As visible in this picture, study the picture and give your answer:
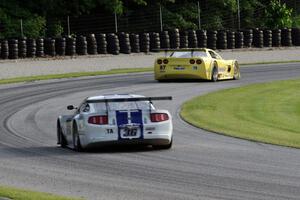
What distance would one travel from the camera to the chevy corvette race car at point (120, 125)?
15078mm

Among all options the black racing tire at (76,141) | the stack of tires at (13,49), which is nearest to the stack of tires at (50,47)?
the stack of tires at (13,49)

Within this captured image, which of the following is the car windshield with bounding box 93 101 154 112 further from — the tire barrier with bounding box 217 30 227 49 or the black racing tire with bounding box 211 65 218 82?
the tire barrier with bounding box 217 30 227 49

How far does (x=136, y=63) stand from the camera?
40.6 metres

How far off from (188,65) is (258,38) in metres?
16.3

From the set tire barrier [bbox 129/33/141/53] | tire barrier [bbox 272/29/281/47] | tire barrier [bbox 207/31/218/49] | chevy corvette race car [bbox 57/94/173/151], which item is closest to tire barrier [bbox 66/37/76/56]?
tire barrier [bbox 129/33/141/53]

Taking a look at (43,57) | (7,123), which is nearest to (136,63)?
(43,57)

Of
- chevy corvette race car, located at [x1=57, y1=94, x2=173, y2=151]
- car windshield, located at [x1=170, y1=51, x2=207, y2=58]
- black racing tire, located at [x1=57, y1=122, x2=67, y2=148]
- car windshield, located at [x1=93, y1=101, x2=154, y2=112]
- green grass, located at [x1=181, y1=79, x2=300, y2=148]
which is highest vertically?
car windshield, located at [x1=170, y1=51, x2=207, y2=58]

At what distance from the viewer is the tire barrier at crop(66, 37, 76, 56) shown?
40.5 meters

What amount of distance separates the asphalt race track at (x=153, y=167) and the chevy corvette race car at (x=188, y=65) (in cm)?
915

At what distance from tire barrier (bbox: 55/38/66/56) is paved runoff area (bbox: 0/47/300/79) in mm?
341

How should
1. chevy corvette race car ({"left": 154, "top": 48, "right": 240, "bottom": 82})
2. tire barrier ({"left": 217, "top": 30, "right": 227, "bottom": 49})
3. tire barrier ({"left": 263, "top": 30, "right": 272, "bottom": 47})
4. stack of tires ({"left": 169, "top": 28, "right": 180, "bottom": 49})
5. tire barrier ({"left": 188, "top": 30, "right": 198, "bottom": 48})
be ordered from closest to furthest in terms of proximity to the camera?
1. chevy corvette race car ({"left": 154, "top": 48, "right": 240, "bottom": 82})
2. stack of tires ({"left": 169, "top": 28, "right": 180, "bottom": 49})
3. tire barrier ({"left": 188, "top": 30, "right": 198, "bottom": 48})
4. tire barrier ({"left": 217, "top": 30, "right": 227, "bottom": 49})
5. tire barrier ({"left": 263, "top": 30, "right": 272, "bottom": 47})

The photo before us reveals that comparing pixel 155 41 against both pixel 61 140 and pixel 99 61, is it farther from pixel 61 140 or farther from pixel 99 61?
pixel 61 140

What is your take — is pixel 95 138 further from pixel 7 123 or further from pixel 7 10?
pixel 7 10

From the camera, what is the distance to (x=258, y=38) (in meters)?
46.9
